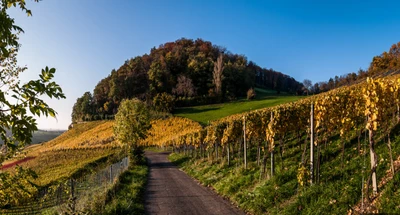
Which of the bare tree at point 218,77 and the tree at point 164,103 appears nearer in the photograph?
the tree at point 164,103

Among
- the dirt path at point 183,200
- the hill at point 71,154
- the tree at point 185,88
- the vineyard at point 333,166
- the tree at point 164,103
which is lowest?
the hill at point 71,154

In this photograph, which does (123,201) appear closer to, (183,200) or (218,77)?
(183,200)

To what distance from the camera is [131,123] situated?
102 feet

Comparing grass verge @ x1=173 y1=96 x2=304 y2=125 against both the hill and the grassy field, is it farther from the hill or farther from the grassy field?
the hill

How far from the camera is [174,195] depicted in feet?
41.4

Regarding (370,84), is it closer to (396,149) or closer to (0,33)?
(396,149)

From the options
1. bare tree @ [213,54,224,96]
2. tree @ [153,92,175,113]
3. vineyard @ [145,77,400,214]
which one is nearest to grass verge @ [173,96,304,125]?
tree @ [153,92,175,113]

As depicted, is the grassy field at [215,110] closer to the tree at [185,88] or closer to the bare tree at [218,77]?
the tree at [185,88]

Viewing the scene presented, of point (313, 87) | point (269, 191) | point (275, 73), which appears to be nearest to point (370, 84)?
point (269, 191)

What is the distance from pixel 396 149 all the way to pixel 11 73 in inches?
433

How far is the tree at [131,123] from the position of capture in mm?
30145

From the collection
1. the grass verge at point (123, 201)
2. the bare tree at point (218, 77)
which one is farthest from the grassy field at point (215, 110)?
the grass verge at point (123, 201)

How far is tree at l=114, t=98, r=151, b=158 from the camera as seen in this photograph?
30145 mm

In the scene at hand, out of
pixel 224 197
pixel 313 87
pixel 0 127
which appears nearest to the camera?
pixel 0 127
